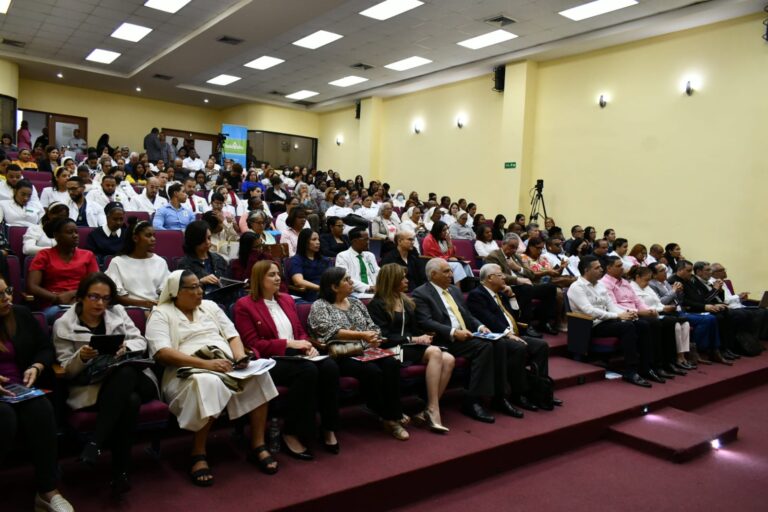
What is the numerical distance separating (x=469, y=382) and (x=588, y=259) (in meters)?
2.01

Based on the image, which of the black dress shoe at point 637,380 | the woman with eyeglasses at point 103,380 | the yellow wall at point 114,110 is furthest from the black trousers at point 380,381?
the yellow wall at point 114,110

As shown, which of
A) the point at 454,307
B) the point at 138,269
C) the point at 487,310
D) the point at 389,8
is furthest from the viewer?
the point at 389,8

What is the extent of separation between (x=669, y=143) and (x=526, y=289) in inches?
167

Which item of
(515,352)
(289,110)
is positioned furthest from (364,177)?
Answer: (515,352)

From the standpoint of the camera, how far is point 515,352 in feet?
12.2

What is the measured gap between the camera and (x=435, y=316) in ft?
12.3

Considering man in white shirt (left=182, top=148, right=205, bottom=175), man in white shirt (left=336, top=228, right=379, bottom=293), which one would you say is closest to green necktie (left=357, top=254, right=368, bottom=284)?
man in white shirt (left=336, top=228, right=379, bottom=293)

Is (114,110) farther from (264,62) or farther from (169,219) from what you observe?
A: (169,219)

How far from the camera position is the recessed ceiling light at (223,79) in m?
12.1

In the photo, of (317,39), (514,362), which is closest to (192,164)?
(317,39)

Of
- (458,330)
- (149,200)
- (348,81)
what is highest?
(348,81)

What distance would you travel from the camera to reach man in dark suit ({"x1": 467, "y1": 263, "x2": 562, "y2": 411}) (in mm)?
3645

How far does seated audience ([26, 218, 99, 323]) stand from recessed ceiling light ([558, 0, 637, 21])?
6.74 meters

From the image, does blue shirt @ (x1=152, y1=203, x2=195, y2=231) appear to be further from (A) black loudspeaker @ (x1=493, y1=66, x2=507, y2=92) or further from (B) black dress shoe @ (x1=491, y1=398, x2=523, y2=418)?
(A) black loudspeaker @ (x1=493, y1=66, x2=507, y2=92)
